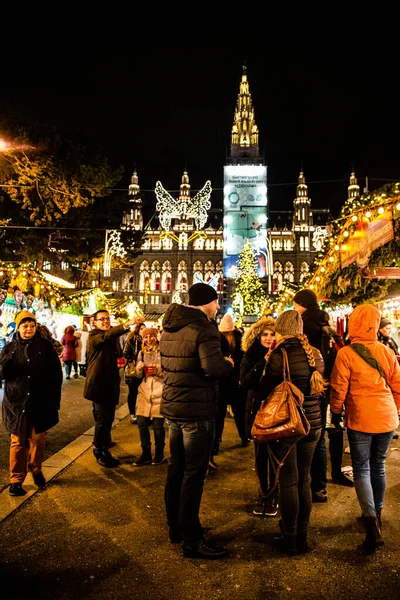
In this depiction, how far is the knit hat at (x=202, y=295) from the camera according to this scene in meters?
2.94

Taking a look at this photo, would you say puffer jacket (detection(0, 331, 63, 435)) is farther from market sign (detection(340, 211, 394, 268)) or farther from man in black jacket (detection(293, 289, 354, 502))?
market sign (detection(340, 211, 394, 268))

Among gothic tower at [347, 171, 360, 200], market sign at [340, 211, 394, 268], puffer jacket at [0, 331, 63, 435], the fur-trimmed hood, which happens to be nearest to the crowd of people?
puffer jacket at [0, 331, 63, 435]

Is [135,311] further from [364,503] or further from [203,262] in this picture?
[203,262]

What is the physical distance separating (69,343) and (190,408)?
8.71m

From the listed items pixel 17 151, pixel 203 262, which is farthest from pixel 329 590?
pixel 203 262

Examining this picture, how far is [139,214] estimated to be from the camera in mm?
68625

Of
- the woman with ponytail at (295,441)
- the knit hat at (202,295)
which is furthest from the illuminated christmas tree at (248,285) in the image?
the woman with ponytail at (295,441)

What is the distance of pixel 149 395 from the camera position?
4.57m

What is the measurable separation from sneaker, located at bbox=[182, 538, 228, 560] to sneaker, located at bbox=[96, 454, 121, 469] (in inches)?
75.6

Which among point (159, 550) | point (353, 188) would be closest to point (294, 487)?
point (159, 550)

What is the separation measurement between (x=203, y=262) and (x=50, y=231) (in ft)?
173

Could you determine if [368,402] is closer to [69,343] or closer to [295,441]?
[295,441]

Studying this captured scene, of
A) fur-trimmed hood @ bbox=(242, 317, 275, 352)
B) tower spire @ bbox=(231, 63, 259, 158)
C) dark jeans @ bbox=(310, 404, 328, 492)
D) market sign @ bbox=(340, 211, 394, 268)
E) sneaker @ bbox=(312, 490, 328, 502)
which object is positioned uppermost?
tower spire @ bbox=(231, 63, 259, 158)

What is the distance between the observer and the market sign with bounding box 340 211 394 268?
4785 millimetres
